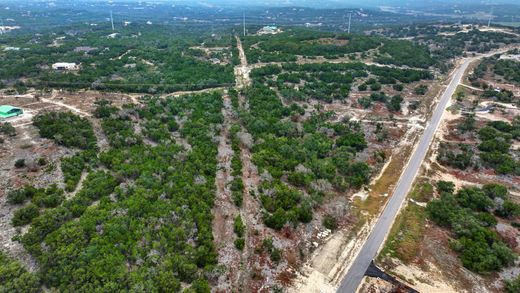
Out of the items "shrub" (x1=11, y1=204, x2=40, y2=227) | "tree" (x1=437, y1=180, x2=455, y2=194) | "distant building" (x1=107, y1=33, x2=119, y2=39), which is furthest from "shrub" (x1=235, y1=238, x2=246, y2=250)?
"distant building" (x1=107, y1=33, x2=119, y2=39)

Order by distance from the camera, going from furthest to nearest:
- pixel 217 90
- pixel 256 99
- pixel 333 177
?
pixel 217 90 < pixel 256 99 < pixel 333 177

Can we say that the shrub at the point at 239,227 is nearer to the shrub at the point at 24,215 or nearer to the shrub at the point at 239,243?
the shrub at the point at 239,243

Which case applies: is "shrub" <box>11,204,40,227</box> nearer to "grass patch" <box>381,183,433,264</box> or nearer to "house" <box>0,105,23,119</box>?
"house" <box>0,105,23,119</box>

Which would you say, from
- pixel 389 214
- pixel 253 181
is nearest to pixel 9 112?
pixel 253 181

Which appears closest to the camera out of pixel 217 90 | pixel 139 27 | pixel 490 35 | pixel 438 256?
pixel 438 256

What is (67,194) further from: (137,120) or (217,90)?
(217,90)

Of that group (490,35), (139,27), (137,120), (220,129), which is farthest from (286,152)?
(139,27)

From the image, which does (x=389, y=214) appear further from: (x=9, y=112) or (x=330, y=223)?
(x=9, y=112)
